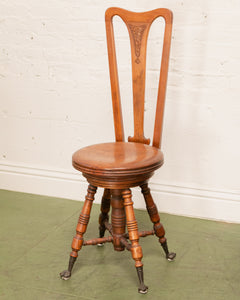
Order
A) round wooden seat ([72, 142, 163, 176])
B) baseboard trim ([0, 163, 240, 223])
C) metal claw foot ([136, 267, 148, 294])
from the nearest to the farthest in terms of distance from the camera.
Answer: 1. round wooden seat ([72, 142, 163, 176])
2. metal claw foot ([136, 267, 148, 294])
3. baseboard trim ([0, 163, 240, 223])

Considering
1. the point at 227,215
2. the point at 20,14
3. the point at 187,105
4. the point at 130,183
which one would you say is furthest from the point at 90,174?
the point at 20,14

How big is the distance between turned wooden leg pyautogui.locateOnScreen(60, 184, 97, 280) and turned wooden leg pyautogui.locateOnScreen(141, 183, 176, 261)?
0.29m

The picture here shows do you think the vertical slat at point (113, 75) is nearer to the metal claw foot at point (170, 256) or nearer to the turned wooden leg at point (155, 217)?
the turned wooden leg at point (155, 217)

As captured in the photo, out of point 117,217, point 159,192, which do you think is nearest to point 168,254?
point 117,217

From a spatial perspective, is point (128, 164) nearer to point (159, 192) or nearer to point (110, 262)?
point (110, 262)

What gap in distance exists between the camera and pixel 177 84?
288 cm

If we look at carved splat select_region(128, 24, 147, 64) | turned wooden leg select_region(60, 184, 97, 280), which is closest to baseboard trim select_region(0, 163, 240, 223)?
turned wooden leg select_region(60, 184, 97, 280)

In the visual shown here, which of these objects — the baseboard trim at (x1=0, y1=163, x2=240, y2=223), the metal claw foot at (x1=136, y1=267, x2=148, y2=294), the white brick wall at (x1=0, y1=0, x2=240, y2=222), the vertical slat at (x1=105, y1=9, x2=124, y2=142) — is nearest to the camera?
the metal claw foot at (x1=136, y1=267, x2=148, y2=294)

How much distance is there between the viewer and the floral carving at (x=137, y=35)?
2342 millimetres

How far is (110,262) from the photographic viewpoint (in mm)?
2438

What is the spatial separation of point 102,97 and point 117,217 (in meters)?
1.13

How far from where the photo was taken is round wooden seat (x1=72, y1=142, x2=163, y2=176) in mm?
2014

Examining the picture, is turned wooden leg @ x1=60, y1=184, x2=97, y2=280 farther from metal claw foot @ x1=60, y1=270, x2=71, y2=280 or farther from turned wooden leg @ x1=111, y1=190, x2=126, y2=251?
turned wooden leg @ x1=111, y1=190, x2=126, y2=251

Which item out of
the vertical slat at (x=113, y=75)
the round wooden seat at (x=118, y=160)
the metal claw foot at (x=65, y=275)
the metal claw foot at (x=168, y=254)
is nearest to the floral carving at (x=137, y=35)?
the vertical slat at (x=113, y=75)
